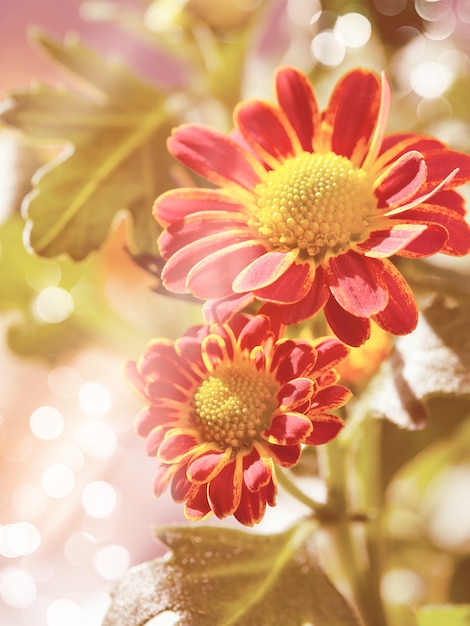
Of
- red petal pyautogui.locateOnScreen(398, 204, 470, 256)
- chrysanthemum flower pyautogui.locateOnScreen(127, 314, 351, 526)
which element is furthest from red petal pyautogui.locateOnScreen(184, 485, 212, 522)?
red petal pyautogui.locateOnScreen(398, 204, 470, 256)

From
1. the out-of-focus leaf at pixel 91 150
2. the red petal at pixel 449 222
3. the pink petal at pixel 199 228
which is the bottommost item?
the red petal at pixel 449 222

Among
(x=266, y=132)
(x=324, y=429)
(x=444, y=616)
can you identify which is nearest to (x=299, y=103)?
(x=266, y=132)

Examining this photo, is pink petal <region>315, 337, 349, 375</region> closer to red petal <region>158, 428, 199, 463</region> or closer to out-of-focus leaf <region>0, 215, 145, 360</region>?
red petal <region>158, 428, 199, 463</region>

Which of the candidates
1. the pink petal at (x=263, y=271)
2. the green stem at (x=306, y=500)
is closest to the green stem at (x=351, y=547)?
the green stem at (x=306, y=500)

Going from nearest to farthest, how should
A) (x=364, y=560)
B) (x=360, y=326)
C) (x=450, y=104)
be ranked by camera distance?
(x=360, y=326) → (x=364, y=560) → (x=450, y=104)

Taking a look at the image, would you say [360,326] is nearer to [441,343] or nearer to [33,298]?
[441,343]

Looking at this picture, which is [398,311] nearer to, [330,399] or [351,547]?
[330,399]

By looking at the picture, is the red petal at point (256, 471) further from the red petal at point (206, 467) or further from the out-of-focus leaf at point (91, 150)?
the out-of-focus leaf at point (91, 150)

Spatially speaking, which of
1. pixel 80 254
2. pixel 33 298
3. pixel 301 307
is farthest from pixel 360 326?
pixel 33 298
